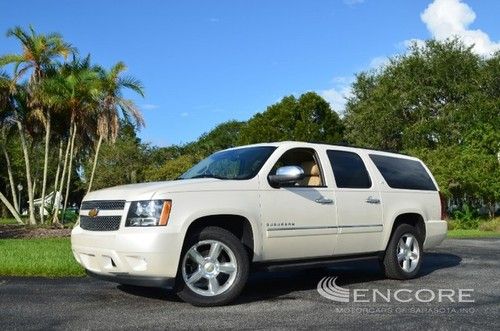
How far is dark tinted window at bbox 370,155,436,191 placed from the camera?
8453 mm

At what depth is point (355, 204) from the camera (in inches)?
300

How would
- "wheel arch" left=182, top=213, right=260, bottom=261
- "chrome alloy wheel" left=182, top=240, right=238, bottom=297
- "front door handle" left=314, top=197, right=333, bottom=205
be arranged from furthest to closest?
"front door handle" left=314, top=197, right=333, bottom=205, "wheel arch" left=182, top=213, right=260, bottom=261, "chrome alloy wheel" left=182, top=240, right=238, bottom=297

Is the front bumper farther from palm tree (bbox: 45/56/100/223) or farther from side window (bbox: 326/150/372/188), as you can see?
palm tree (bbox: 45/56/100/223)

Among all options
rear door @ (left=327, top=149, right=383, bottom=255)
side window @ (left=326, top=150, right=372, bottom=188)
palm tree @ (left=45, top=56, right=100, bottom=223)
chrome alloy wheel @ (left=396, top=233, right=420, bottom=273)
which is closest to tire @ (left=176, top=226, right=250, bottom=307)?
rear door @ (left=327, top=149, right=383, bottom=255)

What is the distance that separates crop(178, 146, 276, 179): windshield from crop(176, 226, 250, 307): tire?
901 millimetres

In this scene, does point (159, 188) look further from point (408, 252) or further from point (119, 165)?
point (119, 165)

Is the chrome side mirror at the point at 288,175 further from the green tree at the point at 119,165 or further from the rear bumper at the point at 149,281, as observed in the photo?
the green tree at the point at 119,165

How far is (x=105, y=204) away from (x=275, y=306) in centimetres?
217

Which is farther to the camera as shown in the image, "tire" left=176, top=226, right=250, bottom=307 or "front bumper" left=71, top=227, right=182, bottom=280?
"tire" left=176, top=226, right=250, bottom=307

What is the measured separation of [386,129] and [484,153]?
28.9 ft

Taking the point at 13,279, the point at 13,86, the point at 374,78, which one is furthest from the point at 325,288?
the point at 374,78

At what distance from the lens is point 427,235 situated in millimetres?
8859

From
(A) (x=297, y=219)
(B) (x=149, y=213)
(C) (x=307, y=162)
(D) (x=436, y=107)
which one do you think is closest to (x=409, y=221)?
(C) (x=307, y=162)

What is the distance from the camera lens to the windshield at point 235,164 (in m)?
7.00
